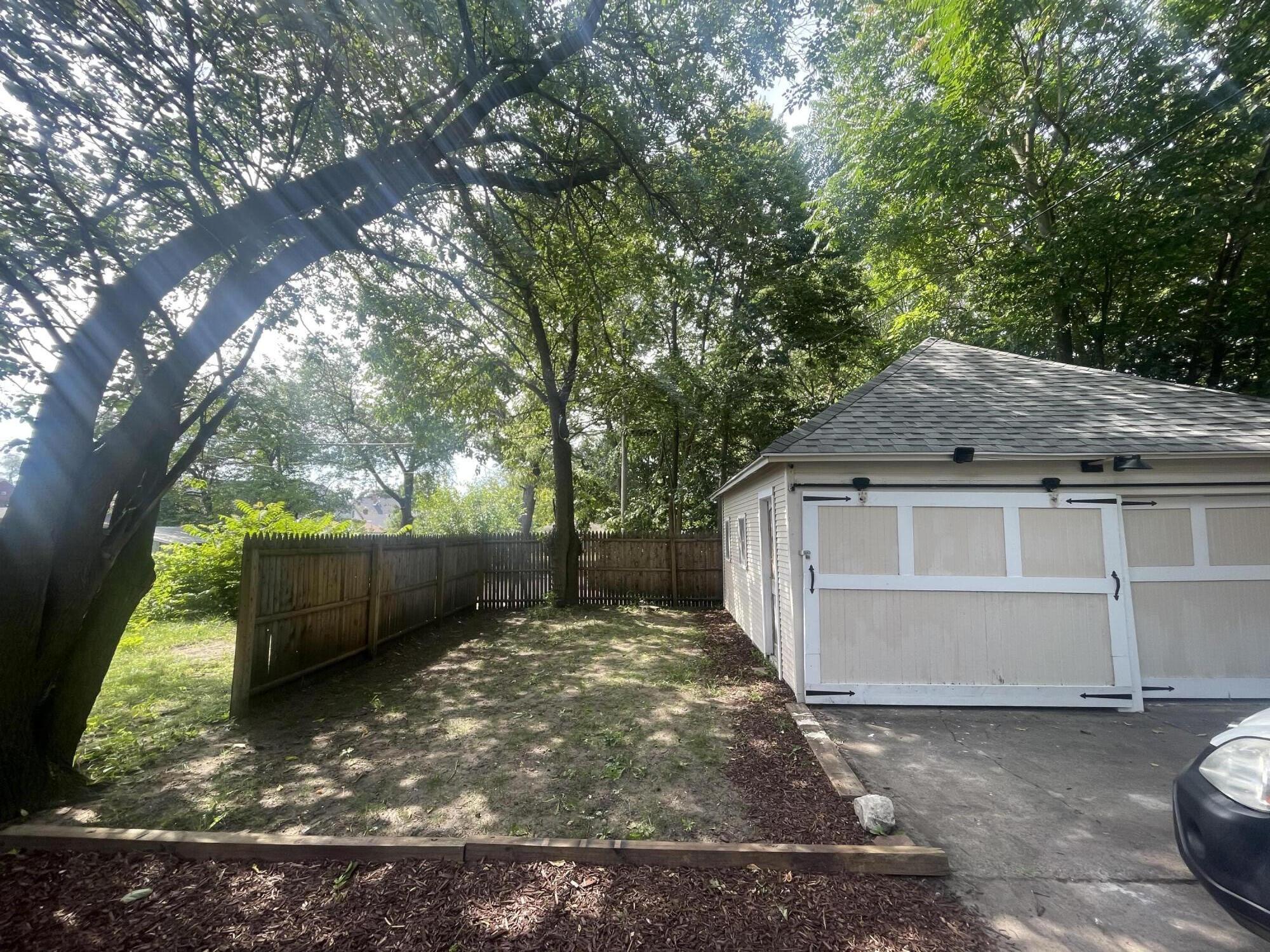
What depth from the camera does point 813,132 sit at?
1429 centimetres

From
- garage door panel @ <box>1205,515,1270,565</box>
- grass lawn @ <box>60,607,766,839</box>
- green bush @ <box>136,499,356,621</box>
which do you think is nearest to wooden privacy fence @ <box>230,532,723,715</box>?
grass lawn @ <box>60,607,766,839</box>

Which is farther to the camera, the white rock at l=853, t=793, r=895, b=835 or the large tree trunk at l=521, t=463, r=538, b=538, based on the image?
the large tree trunk at l=521, t=463, r=538, b=538

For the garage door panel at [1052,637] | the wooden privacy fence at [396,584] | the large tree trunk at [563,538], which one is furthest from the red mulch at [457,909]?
the large tree trunk at [563,538]

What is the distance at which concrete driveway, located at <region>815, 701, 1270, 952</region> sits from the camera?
2.31 meters

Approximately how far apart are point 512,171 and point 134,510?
16.7 feet

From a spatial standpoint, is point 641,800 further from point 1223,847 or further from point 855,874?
point 1223,847

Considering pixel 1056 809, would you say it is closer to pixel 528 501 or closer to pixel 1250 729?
pixel 1250 729

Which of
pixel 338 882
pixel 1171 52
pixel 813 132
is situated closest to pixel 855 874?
pixel 338 882

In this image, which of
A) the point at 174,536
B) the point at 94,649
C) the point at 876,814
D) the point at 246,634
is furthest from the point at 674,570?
the point at 174,536

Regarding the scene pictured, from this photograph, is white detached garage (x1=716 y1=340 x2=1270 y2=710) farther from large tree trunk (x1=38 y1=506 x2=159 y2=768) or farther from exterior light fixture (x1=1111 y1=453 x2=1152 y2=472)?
large tree trunk (x1=38 y1=506 x2=159 y2=768)

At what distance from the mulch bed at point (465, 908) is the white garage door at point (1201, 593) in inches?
178

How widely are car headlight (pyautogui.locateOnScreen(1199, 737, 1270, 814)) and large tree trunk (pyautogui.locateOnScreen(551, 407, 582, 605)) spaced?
10.4 meters

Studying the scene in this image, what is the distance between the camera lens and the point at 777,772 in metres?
3.73

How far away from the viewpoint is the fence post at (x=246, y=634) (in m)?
4.79
